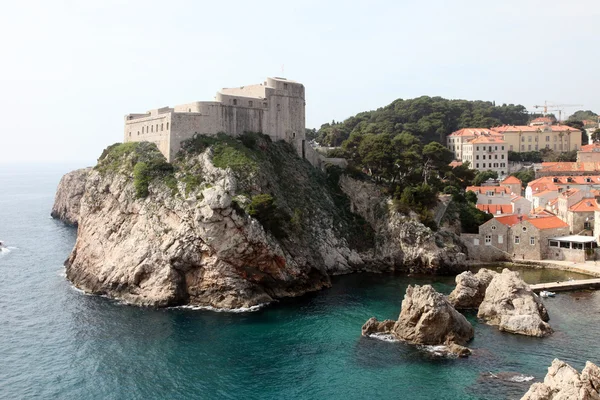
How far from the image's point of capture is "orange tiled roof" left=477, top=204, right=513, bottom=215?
7156cm

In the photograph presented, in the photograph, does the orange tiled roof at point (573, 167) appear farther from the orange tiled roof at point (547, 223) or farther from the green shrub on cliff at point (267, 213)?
the green shrub on cliff at point (267, 213)

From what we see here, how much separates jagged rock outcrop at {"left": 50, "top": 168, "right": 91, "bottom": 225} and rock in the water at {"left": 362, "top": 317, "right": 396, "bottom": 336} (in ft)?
250

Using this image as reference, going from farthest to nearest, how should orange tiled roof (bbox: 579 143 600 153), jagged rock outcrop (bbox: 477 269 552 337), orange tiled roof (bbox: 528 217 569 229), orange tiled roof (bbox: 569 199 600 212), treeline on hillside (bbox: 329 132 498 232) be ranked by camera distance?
1. orange tiled roof (bbox: 579 143 600 153)
2. treeline on hillside (bbox: 329 132 498 232)
3. orange tiled roof (bbox: 569 199 600 212)
4. orange tiled roof (bbox: 528 217 569 229)
5. jagged rock outcrop (bbox: 477 269 552 337)

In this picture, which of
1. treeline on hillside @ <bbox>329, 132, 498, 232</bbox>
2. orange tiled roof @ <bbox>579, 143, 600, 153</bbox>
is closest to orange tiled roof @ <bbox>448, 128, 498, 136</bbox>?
orange tiled roof @ <bbox>579, 143, 600, 153</bbox>

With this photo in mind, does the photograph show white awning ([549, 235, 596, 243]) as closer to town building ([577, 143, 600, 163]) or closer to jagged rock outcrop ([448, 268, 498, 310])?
jagged rock outcrop ([448, 268, 498, 310])

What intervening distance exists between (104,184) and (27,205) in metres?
92.0

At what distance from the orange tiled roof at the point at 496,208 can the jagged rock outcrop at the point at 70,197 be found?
6966 centimetres

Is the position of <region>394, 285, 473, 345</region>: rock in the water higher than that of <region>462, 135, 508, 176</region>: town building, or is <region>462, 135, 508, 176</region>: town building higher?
<region>462, 135, 508, 176</region>: town building

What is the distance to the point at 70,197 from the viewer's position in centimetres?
10675

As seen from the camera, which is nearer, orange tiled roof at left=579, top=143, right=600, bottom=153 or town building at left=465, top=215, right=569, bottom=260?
town building at left=465, top=215, right=569, bottom=260

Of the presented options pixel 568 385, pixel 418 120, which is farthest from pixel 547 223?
pixel 418 120

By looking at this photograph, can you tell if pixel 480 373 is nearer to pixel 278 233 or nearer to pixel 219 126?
pixel 278 233

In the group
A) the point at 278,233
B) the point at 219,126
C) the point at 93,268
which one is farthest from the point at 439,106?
the point at 93,268

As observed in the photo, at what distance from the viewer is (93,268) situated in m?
53.1
